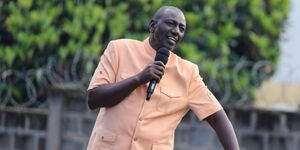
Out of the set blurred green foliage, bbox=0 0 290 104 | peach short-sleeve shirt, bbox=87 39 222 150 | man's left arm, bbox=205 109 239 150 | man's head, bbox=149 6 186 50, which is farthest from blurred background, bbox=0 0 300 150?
man's head, bbox=149 6 186 50

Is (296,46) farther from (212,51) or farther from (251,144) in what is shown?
(251,144)

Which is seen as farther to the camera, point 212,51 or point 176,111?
point 212,51

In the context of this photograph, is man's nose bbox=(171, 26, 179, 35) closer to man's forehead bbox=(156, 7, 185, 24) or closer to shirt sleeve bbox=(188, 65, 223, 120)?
man's forehead bbox=(156, 7, 185, 24)

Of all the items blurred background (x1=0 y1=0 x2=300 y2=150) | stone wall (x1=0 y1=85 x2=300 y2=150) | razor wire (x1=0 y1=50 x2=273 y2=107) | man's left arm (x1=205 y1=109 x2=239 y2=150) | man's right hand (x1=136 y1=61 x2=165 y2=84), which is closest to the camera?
man's right hand (x1=136 y1=61 x2=165 y2=84)

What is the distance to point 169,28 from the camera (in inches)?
143

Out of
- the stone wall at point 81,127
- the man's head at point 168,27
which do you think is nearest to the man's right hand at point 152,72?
the man's head at point 168,27

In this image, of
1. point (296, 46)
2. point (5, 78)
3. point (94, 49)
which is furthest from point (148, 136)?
point (296, 46)

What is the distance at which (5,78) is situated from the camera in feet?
24.3

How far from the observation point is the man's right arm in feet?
11.6

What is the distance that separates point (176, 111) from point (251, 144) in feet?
8.73

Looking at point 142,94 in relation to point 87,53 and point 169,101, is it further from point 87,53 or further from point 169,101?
point 87,53

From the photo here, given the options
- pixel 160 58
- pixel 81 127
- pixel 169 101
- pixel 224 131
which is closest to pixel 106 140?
pixel 169 101

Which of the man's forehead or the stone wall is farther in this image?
the stone wall

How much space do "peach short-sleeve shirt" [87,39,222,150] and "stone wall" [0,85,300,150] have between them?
256 cm
